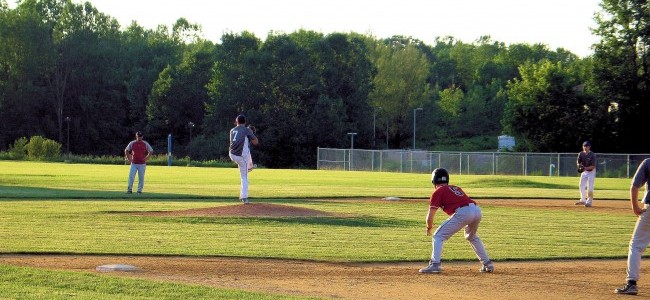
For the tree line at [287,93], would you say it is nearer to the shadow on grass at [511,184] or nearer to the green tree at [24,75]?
the green tree at [24,75]

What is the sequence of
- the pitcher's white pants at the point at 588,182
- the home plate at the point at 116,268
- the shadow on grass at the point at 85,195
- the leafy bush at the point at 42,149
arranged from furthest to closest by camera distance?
the leafy bush at the point at 42,149 < the shadow on grass at the point at 85,195 < the pitcher's white pants at the point at 588,182 < the home plate at the point at 116,268

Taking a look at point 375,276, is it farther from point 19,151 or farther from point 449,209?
point 19,151

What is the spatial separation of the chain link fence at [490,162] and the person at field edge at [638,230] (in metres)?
58.6

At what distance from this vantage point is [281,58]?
11481cm

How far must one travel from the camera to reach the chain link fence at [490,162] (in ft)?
233

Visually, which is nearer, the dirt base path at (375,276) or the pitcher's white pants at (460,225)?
the dirt base path at (375,276)

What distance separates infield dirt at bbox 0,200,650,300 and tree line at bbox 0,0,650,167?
72611 mm

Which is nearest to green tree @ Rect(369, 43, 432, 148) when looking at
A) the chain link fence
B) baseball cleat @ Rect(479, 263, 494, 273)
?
the chain link fence

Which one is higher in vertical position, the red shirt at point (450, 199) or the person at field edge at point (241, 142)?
the person at field edge at point (241, 142)

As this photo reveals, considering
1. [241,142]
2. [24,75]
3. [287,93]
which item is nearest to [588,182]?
[241,142]

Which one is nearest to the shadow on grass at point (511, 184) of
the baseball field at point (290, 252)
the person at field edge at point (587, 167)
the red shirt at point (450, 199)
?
the person at field edge at point (587, 167)

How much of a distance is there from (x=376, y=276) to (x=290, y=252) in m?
2.84

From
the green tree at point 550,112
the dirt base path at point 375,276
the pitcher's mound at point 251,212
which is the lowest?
the dirt base path at point 375,276

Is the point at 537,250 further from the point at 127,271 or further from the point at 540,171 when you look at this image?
the point at 540,171
